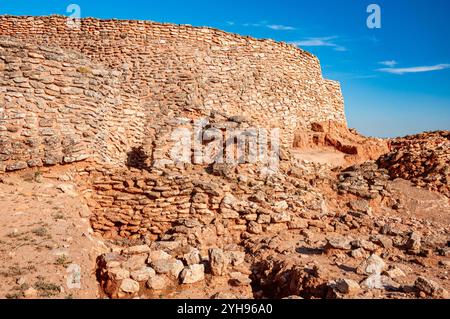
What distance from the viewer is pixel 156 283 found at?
531cm

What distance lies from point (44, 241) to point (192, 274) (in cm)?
250

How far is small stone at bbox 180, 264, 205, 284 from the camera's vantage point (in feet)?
18.1

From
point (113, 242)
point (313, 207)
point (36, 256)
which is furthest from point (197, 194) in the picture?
point (36, 256)

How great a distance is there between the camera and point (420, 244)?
20.4 feet

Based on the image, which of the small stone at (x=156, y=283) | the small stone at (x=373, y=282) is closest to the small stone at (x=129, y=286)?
the small stone at (x=156, y=283)

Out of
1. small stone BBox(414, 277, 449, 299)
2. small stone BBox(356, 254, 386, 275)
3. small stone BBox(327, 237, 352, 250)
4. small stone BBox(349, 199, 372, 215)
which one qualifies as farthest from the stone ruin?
small stone BBox(414, 277, 449, 299)

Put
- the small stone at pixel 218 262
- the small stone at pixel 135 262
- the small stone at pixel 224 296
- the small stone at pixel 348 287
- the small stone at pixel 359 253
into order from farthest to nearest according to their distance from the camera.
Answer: the small stone at pixel 359 253, the small stone at pixel 218 262, the small stone at pixel 135 262, the small stone at pixel 224 296, the small stone at pixel 348 287

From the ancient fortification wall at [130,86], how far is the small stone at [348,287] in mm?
5916

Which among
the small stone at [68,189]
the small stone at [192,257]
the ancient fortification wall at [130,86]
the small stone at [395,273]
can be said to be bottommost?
the small stone at [192,257]

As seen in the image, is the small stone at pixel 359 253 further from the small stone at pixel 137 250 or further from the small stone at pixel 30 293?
the small stone at pixel 30 293

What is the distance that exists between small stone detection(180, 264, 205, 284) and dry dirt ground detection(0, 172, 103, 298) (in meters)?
1.38

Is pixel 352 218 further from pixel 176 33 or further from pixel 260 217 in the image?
pixel 176 33

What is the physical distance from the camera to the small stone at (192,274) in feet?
18.1

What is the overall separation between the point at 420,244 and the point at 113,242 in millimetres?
6169
